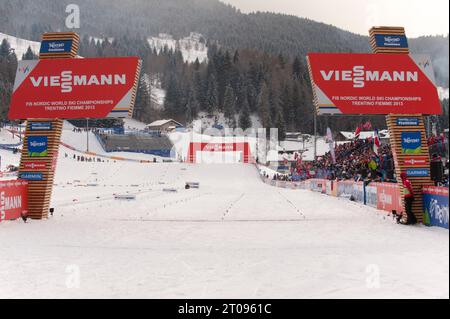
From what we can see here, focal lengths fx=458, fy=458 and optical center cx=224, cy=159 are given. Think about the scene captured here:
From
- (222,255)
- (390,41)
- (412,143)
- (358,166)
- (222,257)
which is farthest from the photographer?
(358,166)

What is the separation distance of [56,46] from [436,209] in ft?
43.9

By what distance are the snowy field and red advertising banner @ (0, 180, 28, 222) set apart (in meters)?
0.37

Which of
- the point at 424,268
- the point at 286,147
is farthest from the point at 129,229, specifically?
the point at 286,147

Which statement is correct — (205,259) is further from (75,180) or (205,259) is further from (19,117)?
(75,180)

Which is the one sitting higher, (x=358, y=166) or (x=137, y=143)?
(x=137, y=143)

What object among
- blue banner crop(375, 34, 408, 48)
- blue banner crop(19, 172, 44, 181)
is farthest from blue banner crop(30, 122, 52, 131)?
blue banner crop(375, 34, 408, 48)

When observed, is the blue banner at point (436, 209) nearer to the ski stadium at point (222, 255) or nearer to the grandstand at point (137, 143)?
the ski stadium at point (222, 255)

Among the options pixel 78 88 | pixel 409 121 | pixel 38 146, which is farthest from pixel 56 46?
pixel 409 121

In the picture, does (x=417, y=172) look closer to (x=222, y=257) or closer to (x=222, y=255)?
(x=222, y=255)

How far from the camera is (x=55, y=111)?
616 inches

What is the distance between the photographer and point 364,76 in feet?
48.2

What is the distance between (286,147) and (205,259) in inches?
3759

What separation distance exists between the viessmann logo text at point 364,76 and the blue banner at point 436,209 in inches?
148

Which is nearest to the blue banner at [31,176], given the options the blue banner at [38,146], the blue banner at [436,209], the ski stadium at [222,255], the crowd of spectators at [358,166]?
the blue banner at [38,146]
